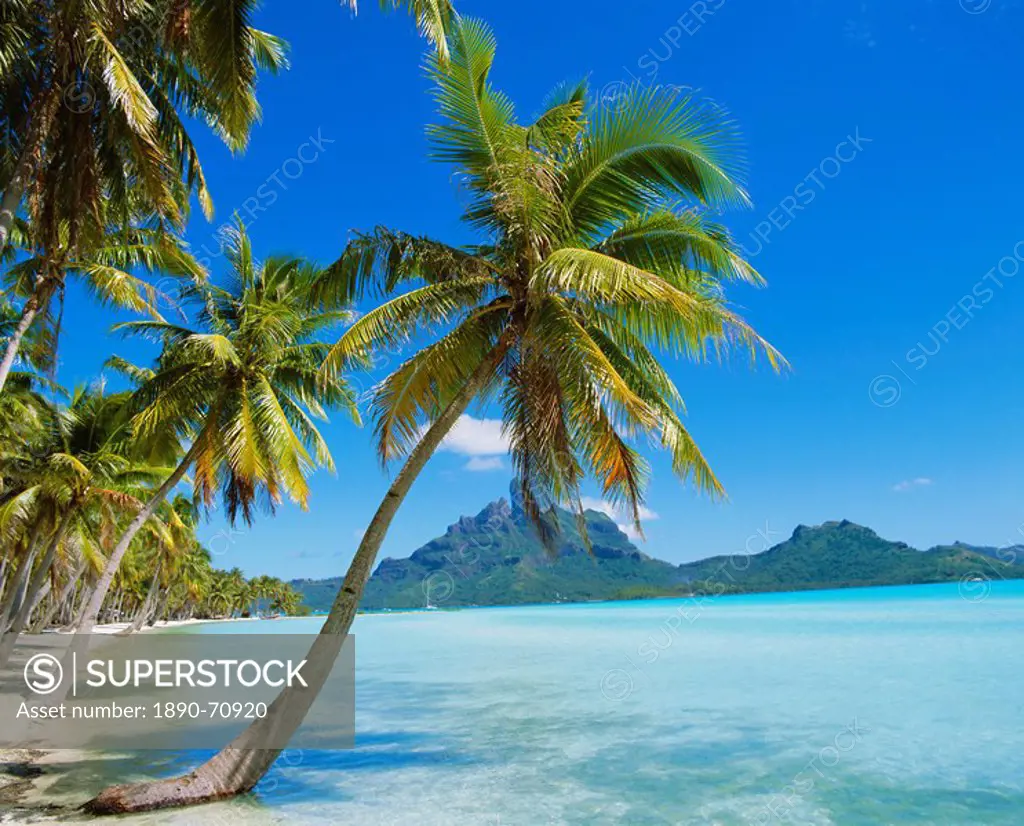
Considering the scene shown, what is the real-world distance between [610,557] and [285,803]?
558 ft

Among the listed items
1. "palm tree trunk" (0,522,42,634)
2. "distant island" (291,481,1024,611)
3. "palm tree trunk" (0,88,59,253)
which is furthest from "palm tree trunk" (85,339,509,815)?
"distant island" (291,481,1024,611)

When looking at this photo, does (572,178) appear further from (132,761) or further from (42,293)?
(132,761)

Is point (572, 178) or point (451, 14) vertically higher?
point (451, 14)

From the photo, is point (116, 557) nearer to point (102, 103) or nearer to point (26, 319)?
point (26, 319)

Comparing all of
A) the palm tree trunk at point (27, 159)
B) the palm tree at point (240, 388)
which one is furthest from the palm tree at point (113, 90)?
the palm tree at point (240, 388)

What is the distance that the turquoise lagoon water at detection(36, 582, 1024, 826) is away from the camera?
7383 millimetres

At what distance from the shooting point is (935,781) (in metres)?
8.55

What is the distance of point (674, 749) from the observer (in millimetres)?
10320

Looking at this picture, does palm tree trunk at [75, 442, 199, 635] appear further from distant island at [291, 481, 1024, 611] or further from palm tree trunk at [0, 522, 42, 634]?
distant island at [291, 481, 1024, 611]

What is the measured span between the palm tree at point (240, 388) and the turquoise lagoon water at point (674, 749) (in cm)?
394

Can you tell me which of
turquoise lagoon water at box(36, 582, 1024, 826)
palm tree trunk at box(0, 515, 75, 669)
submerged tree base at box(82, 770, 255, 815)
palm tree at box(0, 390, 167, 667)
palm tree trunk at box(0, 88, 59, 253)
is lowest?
turquoise lagoon water at box(36, 582, 1024, 826)

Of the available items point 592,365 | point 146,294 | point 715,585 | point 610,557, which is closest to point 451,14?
point 592,365

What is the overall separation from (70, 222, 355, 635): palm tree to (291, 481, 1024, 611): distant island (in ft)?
273

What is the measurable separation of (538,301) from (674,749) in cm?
675
